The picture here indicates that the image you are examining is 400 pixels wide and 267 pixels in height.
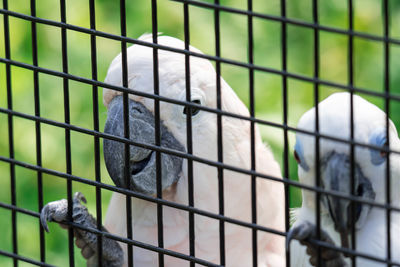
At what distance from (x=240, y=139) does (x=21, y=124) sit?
1.65 meters

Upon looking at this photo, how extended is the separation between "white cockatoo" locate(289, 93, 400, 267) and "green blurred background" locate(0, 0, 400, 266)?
148 cm

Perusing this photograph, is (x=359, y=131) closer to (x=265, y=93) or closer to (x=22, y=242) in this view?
(x=265, y=93)

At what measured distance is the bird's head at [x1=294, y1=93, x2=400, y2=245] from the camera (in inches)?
50.4

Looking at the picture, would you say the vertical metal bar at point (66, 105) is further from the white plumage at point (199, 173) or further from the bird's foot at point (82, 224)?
the white plumage at point (199, 173)

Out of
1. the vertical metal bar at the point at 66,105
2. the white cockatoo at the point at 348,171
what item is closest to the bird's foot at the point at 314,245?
the white cockatoo at the point at 348,171

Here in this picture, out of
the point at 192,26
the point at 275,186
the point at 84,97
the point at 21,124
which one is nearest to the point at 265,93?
the point at 192,26

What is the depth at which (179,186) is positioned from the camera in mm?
1682

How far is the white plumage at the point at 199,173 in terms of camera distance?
5.47 ft

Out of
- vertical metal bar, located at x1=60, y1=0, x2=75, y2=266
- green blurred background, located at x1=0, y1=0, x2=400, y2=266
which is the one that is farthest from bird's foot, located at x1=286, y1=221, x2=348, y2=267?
green blurred background, located at x1=0, y1=0, x2=400, y2=266

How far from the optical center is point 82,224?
151cm

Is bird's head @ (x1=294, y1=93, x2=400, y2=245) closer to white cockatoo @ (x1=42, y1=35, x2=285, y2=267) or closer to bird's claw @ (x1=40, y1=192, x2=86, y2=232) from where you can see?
white cockatoo @ (x1=42, y1=35, x2=285, y2=267)

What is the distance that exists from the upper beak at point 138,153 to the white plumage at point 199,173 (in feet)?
0.07

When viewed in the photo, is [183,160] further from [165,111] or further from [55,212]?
[55,212]

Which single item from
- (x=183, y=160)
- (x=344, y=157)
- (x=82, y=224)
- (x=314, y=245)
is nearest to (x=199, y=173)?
(x=183, y=160)
